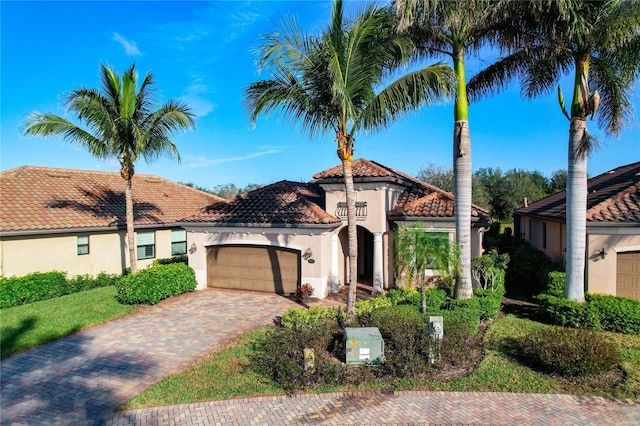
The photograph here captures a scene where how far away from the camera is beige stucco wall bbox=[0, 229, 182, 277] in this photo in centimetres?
1563

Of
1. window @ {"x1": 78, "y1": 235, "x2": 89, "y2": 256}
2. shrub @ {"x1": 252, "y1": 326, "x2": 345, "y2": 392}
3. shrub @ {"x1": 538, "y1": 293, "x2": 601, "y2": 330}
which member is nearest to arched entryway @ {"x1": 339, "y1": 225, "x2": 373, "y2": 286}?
shrub @ {"x1": 538, "y1": 293, "x2": 601, "y2": 330}

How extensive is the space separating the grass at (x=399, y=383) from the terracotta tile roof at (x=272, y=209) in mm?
6962

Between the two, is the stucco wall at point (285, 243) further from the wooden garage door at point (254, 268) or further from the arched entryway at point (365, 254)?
the arched entryway at point (365, 254)

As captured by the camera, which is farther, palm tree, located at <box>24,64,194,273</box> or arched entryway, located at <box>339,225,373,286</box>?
arched entryway, located at <box>339,225,373,286</box>

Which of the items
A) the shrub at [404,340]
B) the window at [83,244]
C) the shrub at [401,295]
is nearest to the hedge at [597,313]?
the shrub at [401,295]

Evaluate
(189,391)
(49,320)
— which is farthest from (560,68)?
(49,320)

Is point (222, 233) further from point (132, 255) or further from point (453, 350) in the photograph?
point (453, 350)

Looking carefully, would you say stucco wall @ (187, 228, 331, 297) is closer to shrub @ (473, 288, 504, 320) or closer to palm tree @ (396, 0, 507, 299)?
palm tree @ (396, 0, 507, 299)

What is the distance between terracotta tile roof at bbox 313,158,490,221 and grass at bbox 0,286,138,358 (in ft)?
31.4

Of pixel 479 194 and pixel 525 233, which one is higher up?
pixel 479 194

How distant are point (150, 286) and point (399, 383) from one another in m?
10.3

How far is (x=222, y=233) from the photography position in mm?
16750

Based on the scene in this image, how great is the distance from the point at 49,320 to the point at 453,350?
12.4 meters

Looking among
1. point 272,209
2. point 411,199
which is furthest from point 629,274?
point 272,209
